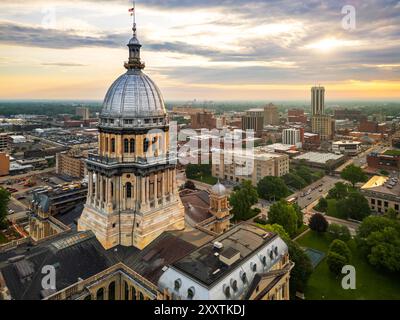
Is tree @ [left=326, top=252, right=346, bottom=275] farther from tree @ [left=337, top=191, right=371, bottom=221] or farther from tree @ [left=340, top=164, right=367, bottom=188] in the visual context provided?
tree @ [left=340, top=164, right=367, bottom=188]

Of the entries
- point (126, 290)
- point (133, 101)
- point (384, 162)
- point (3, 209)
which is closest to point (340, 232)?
point (126, 290)

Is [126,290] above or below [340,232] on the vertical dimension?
above

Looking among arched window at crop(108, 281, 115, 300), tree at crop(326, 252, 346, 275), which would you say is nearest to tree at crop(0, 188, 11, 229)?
arched window at crop(108, 281, 115, 300)

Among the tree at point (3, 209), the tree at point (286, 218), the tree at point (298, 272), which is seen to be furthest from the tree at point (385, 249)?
the tree at point (3, 209)

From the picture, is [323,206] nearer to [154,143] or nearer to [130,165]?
[154,143]

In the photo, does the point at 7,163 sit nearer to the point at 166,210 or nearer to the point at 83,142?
the point at 83,142
